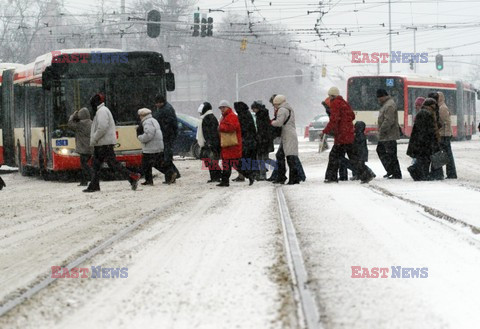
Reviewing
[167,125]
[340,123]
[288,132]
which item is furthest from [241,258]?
[167,125]

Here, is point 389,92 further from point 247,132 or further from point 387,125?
Result: point 247,132

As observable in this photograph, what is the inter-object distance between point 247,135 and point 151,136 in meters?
1.68

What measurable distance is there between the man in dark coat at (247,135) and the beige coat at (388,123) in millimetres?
2232

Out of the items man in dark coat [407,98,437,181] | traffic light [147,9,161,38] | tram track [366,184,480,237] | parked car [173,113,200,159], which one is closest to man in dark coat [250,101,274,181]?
man in dark coat [407,98,437,181]

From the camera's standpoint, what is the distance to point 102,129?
16484 millimetres

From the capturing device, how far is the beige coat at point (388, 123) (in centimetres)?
1800

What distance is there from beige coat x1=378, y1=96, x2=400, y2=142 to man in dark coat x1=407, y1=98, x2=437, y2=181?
450mm

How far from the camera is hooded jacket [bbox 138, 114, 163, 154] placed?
17.9m

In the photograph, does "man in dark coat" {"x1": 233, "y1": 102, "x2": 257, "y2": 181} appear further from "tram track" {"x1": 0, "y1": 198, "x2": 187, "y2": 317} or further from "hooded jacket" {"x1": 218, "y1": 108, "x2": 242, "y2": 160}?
"tram track" {"x1": 0, "y1": 198, "x2": 187, "y2": 317}

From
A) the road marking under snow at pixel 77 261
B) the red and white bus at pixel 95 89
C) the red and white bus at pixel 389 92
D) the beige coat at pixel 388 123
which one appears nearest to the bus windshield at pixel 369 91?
the red and white bus at pixel 389 92

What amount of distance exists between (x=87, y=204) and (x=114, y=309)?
27.3 feet

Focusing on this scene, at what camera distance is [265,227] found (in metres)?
10.3

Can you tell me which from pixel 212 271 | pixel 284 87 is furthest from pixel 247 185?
pixel 284 87

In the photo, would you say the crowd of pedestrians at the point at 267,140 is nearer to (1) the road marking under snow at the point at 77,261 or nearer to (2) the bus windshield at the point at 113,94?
(2) the bus windshield at the point at 113,94
